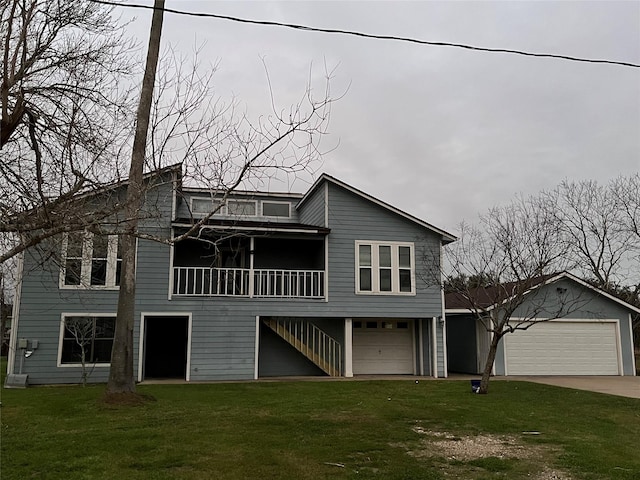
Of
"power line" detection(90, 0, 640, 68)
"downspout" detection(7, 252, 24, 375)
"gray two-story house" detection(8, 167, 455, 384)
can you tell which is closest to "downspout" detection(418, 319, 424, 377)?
"gray two-story house" detection(8, 167, 455, 384)

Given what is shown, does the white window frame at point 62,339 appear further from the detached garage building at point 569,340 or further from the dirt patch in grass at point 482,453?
the detached garage building at point 569,340

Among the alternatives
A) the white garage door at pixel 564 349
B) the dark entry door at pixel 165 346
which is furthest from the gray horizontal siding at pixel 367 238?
the dark entry door at pixel 165 346

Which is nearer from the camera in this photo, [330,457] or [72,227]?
[72,227]

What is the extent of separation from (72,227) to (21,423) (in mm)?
5545

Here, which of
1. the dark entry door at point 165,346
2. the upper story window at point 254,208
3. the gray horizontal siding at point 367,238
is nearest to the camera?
the gray horizontal siding at point 367,238

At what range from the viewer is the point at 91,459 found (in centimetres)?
688

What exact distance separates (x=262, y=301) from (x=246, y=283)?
895 mm

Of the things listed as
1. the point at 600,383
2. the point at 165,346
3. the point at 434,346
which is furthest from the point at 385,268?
the point at 165,346

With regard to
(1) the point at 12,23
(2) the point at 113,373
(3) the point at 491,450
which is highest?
(1) the point at 12,23

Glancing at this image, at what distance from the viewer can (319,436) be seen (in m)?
8.45

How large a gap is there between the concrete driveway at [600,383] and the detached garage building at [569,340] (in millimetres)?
880

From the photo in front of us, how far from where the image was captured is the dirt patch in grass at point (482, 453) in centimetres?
664

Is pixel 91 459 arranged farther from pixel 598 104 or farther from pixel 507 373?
pixel 507 373

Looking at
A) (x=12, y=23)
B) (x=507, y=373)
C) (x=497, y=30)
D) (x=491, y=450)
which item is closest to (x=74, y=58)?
(x=12, y=23)
